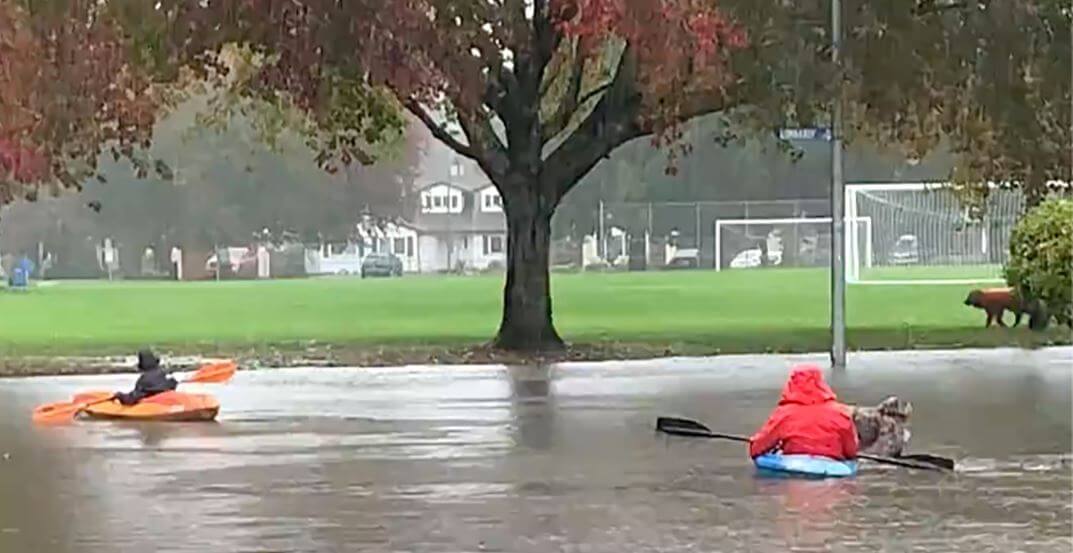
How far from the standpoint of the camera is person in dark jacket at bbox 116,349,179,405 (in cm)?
1686

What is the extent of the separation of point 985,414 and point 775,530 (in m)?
6.99

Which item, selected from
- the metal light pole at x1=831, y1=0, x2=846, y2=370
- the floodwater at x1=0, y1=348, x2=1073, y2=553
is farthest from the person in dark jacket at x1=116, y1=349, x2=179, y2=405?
the metal light pole at x1=831, y1=0, x2=846, y2=370

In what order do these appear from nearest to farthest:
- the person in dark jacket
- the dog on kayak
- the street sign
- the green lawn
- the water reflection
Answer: the water reflection < the dog on kayak < the person in dark jacket < the street sign < the green lawn

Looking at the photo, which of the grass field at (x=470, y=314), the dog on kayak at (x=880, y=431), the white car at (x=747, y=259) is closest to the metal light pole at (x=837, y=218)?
the grass field at (x=470, y=314)

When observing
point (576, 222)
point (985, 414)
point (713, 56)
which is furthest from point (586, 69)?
point (576, 222)

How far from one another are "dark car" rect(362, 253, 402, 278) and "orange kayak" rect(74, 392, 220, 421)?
6381 cm

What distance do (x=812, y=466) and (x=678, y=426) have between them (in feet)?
9.60

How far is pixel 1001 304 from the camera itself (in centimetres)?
3147

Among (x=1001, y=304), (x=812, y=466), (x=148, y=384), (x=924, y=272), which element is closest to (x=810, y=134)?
(x=148, y=384)

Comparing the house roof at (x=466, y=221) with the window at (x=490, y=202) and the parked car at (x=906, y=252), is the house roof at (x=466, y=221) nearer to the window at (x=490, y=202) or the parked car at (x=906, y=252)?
the window at (x=490, y=202)

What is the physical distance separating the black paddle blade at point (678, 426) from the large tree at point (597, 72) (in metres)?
5.69

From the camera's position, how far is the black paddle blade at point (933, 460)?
12.5m

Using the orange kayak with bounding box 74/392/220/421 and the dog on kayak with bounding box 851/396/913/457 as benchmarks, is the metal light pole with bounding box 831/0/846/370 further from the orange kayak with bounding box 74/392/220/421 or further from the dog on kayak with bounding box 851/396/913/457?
the dog on kayak with bounding box 851/396/913/457

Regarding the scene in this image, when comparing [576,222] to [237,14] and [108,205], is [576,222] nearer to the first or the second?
[108,205]
